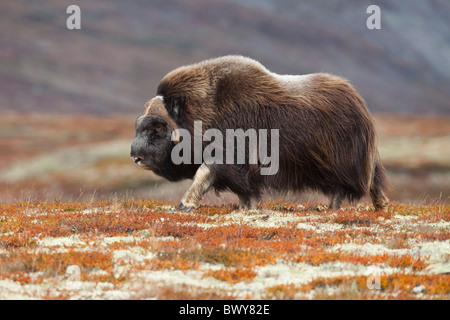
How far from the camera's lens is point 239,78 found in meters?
10.6

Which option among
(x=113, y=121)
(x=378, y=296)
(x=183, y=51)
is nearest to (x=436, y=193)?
(x=378, y=296)

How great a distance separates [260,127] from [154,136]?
195 centimetres

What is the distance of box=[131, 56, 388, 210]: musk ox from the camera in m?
10.3

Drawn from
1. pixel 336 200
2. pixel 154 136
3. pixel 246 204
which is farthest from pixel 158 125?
pixel 336 200

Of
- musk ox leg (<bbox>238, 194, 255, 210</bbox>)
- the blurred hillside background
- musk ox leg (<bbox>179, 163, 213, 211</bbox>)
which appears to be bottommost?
musk ox leg (<bbox>238, 194, 255, 210</bbox>)

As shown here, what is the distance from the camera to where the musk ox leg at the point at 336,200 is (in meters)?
10.9

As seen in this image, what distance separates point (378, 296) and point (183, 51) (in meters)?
134

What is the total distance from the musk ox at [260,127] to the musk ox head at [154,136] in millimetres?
18

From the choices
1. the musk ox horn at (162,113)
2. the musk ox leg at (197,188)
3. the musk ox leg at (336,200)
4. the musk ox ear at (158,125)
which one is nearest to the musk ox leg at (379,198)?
the musk ox leg at (336,200)

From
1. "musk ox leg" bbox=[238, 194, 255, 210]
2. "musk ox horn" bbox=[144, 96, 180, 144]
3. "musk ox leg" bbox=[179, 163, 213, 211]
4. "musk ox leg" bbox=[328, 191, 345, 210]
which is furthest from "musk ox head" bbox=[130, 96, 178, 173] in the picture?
"musk ox leg" bbox=[328, 191, 345, 210]

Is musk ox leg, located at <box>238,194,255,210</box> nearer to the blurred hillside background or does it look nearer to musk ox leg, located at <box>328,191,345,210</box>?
musk ox leg, located at <box>328,191,345,210</box>

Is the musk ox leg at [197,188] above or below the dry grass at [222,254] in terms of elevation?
above

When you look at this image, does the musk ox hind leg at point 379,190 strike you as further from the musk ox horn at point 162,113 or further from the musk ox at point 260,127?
the musk ox horn at point 162,113

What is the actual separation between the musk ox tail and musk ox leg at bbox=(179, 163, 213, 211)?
338 cm
